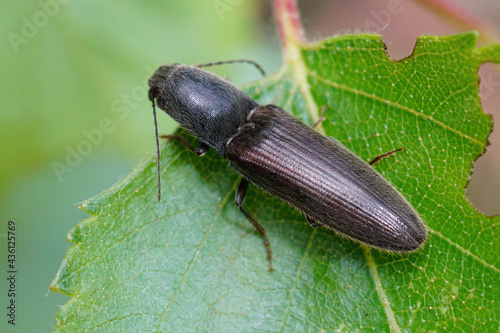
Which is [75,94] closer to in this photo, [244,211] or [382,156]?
[244,211]

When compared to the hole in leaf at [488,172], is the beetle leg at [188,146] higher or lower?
lower

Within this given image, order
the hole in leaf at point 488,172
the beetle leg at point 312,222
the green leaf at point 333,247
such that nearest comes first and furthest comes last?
the green leaf at point 333,247, the beetle leg at point 312,222, the hole in leaf at point 488,172

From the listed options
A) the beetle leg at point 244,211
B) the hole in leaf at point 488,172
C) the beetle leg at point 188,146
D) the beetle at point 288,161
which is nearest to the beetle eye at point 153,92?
the beetle at point 288,161

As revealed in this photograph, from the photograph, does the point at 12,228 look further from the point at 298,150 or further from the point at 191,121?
the point at 298,150

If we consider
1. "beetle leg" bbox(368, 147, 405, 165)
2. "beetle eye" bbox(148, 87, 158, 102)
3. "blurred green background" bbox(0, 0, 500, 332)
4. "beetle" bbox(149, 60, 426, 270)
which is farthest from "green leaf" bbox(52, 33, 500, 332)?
"blurred green background" bbox(0, 0, 500, 332)

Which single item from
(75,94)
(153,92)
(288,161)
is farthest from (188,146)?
(75,94)

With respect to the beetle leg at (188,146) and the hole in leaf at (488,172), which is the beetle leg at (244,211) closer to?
the beetle leg at (188,146)

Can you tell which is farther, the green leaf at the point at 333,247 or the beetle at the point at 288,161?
the beetle at the point at 288,161

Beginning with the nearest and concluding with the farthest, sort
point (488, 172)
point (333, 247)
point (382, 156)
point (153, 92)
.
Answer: point (333, 247)
point (382, 156)
point (153, 92)
point (488, 172)
